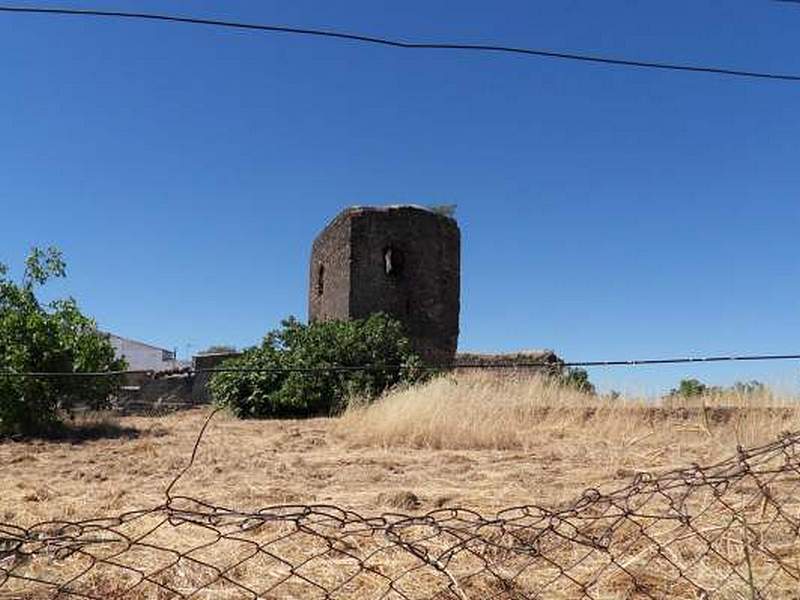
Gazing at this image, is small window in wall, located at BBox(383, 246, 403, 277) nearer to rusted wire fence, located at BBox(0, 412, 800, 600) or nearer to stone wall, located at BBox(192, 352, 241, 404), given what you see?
stone wall, located at BBox(192, 352, 241, 404)

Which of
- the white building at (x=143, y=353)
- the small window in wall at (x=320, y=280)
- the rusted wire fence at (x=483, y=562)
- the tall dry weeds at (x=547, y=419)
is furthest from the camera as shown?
the white building at (x=143, y=353)

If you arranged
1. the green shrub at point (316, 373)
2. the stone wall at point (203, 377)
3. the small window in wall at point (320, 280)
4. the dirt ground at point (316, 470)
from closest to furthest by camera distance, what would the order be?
the dirt ground at point (316, 470)
the green shrub at point (316, 373)
the small window in wall at point (320, 280)
the stone wall at point (203, 377)

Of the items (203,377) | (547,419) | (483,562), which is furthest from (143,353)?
(483,562)

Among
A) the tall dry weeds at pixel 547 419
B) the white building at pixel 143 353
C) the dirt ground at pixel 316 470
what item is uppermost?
the white building at pixel 143 353

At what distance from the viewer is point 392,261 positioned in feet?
64.1

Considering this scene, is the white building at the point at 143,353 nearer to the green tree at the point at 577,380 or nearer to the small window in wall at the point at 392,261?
the small window in wall at the point at 392,261

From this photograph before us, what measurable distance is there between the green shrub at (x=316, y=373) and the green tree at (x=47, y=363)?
2261 mm

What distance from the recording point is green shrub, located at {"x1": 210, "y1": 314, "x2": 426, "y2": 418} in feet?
44.9

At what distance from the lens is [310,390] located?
13.7 metres

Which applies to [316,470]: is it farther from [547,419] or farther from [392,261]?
[392,261]

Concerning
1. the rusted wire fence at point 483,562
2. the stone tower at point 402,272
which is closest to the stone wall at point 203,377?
the stone tower at point 402,272

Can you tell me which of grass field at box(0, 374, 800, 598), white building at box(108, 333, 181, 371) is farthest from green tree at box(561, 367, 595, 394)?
white building at box(108, 333, 181, 371)

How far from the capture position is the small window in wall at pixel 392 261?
63.0 ft

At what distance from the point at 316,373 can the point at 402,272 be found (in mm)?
6388
